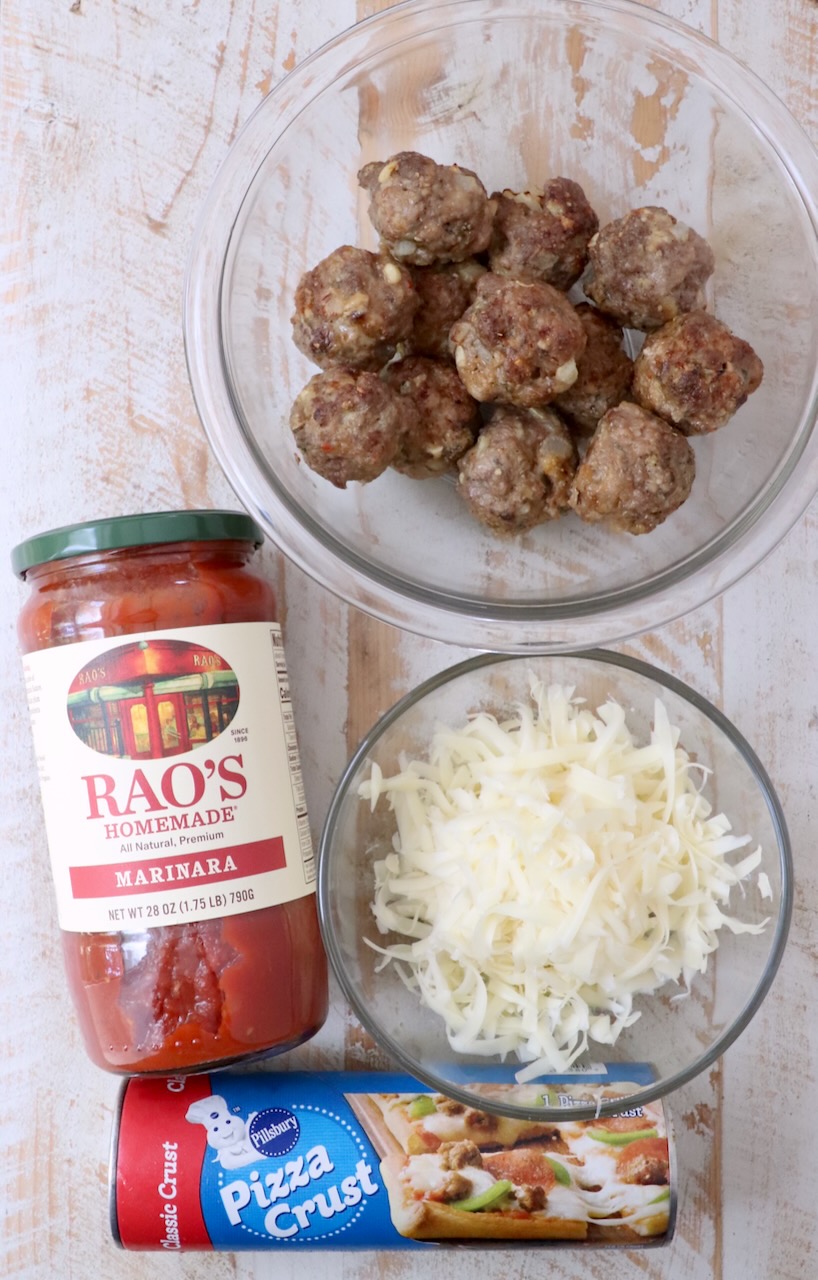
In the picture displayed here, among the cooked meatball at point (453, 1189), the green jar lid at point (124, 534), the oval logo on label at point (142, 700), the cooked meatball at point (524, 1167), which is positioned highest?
the green jar lid at point (124, 534)

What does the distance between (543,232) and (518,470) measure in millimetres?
276

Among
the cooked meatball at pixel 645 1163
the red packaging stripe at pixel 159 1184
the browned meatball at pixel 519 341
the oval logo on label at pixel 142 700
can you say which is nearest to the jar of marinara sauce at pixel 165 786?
the oval logo on label at pixel 142 700

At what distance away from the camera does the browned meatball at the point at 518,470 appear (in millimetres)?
1181

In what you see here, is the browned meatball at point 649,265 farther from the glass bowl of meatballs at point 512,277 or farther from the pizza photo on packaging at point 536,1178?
the pizza photo on packaging at point 536,1178

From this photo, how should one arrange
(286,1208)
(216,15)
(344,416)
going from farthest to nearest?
(216,15) → (286,1208) → (344,416)

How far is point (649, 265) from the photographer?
1.15 meters

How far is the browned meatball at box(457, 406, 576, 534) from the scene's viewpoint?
1181 millimetres

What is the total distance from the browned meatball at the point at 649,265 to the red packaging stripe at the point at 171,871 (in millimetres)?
752

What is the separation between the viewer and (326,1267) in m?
1.44

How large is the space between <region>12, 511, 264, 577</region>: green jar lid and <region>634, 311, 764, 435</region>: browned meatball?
1.70 ft

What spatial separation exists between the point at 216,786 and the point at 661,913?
568 millimetres

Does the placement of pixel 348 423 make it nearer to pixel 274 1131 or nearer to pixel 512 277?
pixel 512 277

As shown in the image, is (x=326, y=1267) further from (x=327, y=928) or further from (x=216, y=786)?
→ (x=216, y=786)

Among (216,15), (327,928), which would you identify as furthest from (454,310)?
(327,928)
